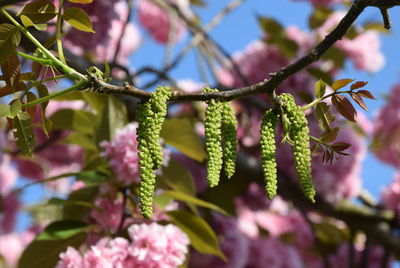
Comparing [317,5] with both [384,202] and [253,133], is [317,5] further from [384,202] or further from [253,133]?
[384,202]

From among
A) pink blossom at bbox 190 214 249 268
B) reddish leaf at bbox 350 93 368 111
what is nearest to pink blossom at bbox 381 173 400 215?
pink blossom at bbox 190 214 249 268

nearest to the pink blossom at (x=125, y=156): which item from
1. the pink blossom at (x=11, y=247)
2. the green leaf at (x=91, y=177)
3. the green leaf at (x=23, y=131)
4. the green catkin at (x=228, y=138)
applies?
the green leaf at (x=91, y=177)

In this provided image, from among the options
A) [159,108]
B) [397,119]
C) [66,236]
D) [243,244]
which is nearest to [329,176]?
[243,244]

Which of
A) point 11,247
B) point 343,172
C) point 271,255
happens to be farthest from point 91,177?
point 11,247

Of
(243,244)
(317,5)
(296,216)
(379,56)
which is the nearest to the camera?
(243,244)

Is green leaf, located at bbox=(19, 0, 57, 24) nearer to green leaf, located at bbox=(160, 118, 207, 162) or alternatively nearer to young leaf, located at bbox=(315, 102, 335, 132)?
young leaf, located at bbox=(315, 102, 335, 132)
